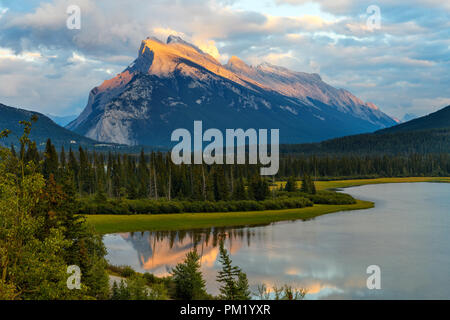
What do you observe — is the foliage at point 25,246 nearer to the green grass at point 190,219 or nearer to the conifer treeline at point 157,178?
the conifer treeline at point 157,178

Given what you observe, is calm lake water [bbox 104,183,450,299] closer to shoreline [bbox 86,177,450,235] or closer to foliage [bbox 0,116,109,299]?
shoreline [bbox 86,177,450,235]

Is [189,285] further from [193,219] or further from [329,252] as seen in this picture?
[193,219]

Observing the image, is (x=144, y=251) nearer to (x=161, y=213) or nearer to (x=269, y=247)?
(x=269, y=247)

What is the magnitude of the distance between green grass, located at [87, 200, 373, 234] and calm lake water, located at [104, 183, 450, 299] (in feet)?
12.3

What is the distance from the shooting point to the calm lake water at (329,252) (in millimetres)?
34500

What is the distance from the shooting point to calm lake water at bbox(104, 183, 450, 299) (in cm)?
3450

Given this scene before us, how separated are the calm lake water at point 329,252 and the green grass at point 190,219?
375 centimetres

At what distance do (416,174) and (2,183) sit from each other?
605ft

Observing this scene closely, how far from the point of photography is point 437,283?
34625 millimetres

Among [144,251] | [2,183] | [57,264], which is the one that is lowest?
[144,251]

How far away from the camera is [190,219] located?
2795 inches

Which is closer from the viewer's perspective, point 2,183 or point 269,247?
point 2,183

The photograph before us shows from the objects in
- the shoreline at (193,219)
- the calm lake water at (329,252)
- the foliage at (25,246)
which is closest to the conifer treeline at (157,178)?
the shoreline at (193,219)
